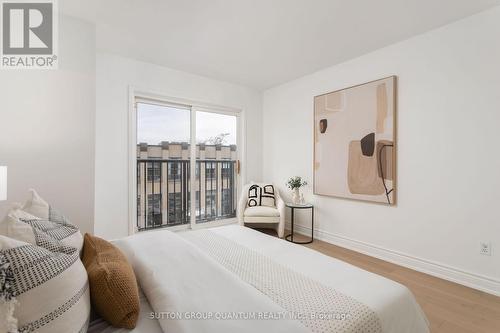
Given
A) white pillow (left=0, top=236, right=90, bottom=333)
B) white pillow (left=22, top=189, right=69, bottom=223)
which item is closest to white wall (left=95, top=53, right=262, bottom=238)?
white pillow (left=22, top=189, right=69, bottom=223)

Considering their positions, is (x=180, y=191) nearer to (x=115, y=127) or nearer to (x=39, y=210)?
(x=115, y=127)

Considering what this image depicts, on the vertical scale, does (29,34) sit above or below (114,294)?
above

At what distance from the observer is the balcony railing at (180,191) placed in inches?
139

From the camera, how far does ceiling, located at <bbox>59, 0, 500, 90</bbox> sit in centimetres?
214

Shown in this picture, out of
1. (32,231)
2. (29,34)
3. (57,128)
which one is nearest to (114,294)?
(32,231)

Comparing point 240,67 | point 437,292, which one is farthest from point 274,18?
point 437,292

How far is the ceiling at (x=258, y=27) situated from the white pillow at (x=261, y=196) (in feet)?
6.23

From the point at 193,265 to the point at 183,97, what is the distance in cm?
292

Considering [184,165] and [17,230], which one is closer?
[17,230]

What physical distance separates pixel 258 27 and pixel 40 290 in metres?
2.62

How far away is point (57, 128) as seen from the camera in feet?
7.22

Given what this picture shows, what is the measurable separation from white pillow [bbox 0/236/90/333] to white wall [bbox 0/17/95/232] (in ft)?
5.66

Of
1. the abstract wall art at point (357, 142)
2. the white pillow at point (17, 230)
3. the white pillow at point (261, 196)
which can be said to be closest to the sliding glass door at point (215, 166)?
the white pillow at point (261, 196)

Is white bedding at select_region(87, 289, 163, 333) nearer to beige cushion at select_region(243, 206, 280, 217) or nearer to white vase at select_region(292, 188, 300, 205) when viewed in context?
beige cushion at select_region(243, 206, 280, 217)
